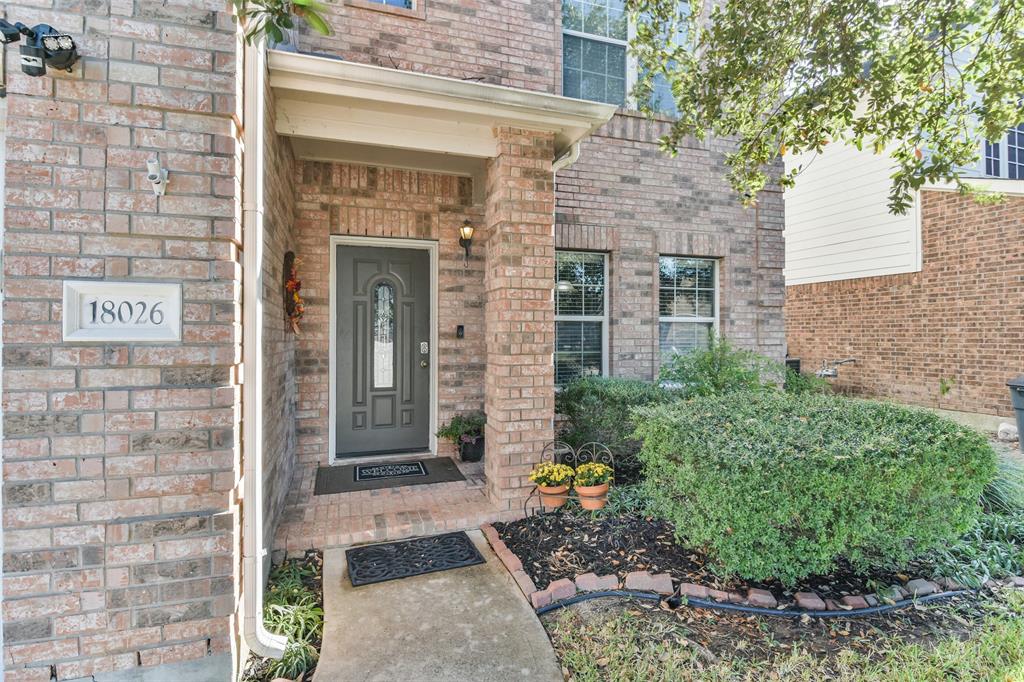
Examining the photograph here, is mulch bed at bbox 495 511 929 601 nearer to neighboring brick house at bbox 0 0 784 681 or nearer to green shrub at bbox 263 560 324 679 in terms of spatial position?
Result: neighboring brick house at bbox 0 0 784 681

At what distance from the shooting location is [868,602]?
2670 millimetres

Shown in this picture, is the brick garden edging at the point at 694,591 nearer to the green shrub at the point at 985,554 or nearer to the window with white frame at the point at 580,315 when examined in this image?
the green shrub at the point at 985,554

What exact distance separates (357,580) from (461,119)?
3107 millimetres

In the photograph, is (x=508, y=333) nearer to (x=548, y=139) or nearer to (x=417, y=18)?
(x=548, y=139)

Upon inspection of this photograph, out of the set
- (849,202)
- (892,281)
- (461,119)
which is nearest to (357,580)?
(461,119)

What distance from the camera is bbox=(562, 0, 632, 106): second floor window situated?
537 centimetres

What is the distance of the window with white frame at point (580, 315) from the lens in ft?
17.9

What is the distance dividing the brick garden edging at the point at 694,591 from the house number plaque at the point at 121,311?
2.12 m

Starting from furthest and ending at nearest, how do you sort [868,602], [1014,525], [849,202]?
[849,202] → [1014,525] → [868,602]

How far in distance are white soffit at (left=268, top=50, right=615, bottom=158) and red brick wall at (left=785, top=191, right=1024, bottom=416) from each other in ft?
23.4

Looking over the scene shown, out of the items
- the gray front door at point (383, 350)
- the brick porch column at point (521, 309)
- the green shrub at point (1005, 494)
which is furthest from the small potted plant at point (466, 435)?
the green shrub at point (1005, 494)

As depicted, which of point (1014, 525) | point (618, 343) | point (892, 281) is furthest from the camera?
point (892, 281)

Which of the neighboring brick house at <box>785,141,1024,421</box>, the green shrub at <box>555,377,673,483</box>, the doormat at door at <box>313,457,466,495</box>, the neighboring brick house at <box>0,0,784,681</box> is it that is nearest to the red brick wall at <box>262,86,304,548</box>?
the neighboring brick house at <box>0,0,784,681</box>

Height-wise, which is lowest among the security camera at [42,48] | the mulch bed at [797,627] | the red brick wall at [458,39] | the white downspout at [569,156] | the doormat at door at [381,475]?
the mulch bed at [797,627]
